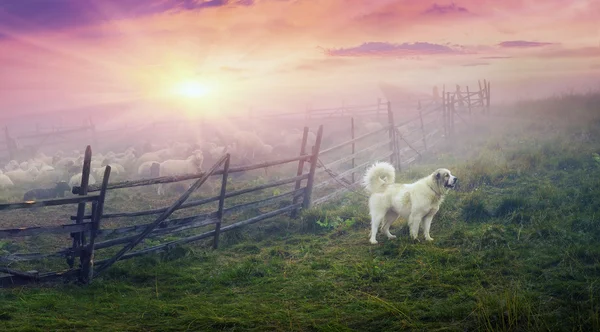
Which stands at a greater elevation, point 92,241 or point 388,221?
point 92,241

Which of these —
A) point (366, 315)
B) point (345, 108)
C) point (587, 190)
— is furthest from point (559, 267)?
point (345, 108)

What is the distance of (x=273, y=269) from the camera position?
21.0 feet

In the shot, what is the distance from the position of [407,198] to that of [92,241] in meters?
4.90

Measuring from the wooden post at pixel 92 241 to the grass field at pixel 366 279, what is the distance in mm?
179

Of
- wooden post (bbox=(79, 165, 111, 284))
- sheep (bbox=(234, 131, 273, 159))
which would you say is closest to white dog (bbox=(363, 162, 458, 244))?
wooden post (bbox=(79, 165, 111, 284))

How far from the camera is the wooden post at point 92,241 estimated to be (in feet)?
19.8

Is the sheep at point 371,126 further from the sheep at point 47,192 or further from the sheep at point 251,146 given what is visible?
the sheep at point 47,192

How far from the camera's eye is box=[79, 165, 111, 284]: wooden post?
19.8ft

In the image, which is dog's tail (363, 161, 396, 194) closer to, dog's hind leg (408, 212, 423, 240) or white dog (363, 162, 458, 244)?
white dog (363, 162, 458, 244)

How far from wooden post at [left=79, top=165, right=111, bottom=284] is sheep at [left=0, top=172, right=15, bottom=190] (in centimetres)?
1344

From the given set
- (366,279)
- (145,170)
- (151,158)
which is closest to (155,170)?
(145,170)

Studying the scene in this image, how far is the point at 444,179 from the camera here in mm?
7117

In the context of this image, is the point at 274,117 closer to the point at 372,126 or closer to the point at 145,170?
the point at 372,126

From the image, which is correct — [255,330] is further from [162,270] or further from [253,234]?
[253,234]
